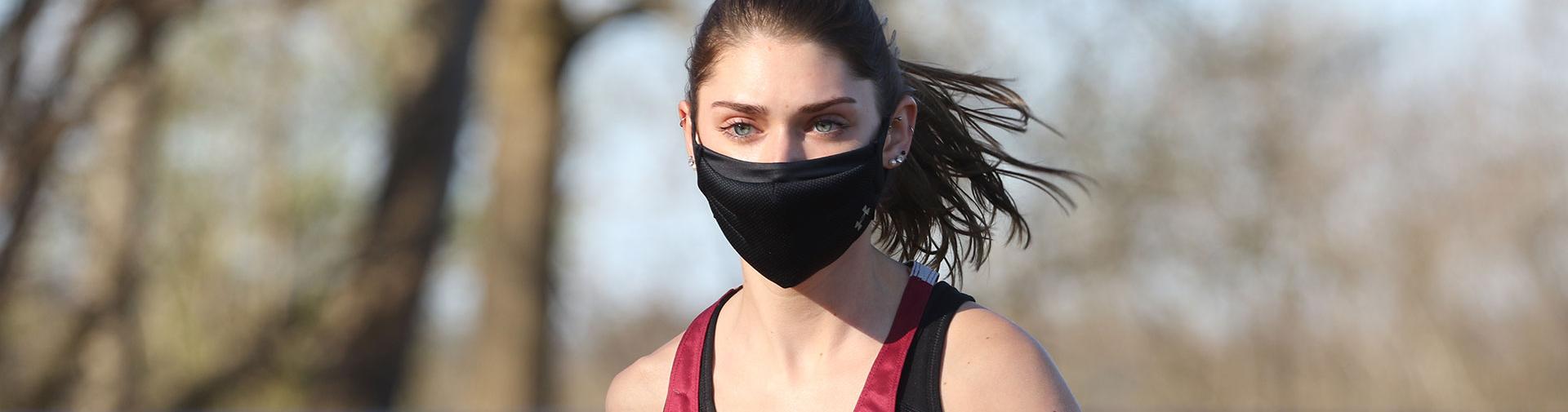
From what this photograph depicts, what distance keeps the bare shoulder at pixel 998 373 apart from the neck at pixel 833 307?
7.0 inches

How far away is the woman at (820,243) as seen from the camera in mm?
2625

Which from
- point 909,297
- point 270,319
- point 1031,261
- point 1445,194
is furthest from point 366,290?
point 909,297

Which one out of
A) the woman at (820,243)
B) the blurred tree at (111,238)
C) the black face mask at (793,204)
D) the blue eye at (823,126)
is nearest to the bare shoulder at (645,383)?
the woman at (820,243)

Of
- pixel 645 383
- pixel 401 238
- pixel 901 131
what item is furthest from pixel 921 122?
pixel 401 238

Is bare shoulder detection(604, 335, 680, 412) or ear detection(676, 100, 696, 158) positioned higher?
ear detection(676, 100, 696, 158)

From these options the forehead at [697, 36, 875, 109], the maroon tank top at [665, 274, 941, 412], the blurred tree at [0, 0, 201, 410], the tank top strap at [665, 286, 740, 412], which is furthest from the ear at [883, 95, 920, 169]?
the blurred tree at [0, 0, 201, 410]

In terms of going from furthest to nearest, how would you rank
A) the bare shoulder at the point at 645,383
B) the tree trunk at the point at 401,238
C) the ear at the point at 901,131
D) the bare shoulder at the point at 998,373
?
the tree trunk at the point at 401,238 < the bare shoulder at the point at 645,383 < the ear at the point at 901,131 < the bare shoulder at the point at 998,373

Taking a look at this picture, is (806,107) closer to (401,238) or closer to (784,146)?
(784,146)

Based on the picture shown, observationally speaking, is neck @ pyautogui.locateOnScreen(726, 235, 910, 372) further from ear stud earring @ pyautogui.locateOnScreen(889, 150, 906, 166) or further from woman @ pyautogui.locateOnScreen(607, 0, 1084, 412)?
ear stud earring @ pyautogui.locateOnScreen(889, 150, 906, 166)

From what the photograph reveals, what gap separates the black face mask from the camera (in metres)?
2.63

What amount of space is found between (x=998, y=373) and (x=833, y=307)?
38 centimetres

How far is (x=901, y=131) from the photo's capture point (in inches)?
111

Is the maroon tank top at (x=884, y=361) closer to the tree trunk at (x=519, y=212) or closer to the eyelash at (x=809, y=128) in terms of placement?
the eyelash at (x=809, y=128)

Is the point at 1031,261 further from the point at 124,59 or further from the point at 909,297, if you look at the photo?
→ the point at 909,297
